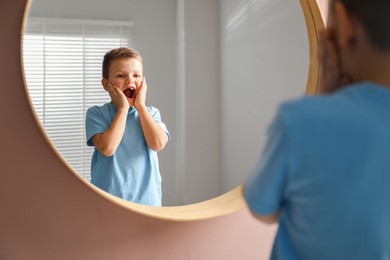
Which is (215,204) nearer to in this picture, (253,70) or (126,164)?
(126,164)

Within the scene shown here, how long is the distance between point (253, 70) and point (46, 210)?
1029mm

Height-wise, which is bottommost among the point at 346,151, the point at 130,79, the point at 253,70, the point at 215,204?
the point at 215,204

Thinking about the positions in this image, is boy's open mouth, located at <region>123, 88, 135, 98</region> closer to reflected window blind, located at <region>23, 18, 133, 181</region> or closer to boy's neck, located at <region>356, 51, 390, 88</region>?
boy's neck, located at <region>356, 51, 390, 88</region>

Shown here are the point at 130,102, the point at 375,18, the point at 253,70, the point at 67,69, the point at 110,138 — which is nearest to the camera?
the point at 375,18

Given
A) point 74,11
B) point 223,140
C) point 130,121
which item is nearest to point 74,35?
point 74,11

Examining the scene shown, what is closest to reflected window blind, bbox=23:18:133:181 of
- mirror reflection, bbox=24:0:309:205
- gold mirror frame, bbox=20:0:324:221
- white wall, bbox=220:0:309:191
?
mirror reflection, bbox=24:0:309:205

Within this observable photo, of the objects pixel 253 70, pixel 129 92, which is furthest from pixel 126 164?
pixel 253 70

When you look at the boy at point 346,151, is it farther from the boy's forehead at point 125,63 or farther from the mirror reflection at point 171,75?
the mirror reflection at point 171,75

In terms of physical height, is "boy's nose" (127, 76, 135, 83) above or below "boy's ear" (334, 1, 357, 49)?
above

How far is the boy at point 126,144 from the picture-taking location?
66 cm

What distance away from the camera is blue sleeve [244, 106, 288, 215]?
27 centimetres

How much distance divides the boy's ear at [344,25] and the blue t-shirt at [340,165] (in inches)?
1.3

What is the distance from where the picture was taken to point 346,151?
0.85 feet

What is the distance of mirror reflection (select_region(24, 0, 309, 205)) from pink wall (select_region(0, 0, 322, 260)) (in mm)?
921
